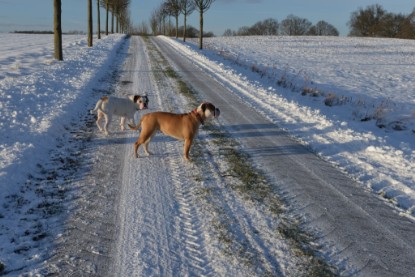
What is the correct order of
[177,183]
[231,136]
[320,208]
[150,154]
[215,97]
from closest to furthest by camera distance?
[320,208]
[177,183]
[150,154]
[231,136]
[215,97]

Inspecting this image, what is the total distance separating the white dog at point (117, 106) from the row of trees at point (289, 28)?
398ft

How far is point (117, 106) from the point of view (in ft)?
27.2

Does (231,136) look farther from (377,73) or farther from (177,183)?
(377,73)

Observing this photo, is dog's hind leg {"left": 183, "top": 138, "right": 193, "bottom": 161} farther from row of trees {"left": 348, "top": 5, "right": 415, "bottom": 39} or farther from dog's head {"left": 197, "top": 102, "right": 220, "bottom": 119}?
row of trees {"left": 348, "top": 5, "right": 415, "bottom": 39}

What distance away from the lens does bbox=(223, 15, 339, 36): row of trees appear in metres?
124

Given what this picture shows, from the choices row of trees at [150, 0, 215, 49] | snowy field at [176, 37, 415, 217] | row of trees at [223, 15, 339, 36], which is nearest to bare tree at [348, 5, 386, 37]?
row of trees at [223, 15, 339, 36]

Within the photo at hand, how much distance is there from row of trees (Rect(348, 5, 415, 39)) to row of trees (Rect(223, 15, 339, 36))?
716 inches

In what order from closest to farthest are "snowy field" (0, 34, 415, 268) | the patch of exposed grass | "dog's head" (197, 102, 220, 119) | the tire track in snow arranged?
the tire track in snow, the patch of exposed grass, "snowy field" (0, 34, 415, 268), "dog's head" (197, 102, 220, 119)

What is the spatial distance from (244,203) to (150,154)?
2.73m

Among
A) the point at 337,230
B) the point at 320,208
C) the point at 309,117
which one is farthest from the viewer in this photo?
the point at 309,117

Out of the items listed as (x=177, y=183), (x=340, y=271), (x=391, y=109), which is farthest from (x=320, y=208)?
(x=391, y=109)

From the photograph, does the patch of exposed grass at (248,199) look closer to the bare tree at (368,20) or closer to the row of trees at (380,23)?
the row of trees at (380,23)

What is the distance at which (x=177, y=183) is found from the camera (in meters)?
5.78

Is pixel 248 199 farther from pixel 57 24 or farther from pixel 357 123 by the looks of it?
pixel 57 24
